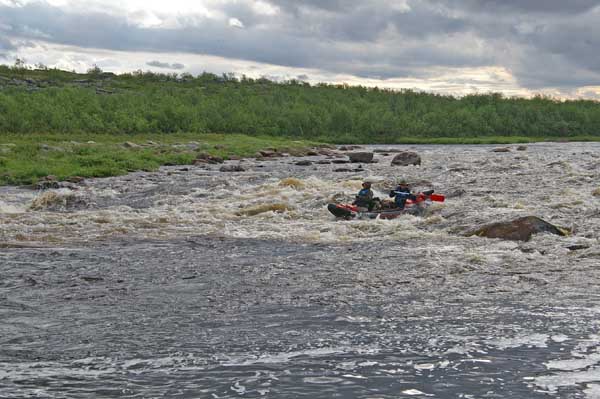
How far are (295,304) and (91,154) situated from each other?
34457 mm

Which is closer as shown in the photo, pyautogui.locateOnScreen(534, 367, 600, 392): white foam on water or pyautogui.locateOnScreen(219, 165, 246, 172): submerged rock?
pyautogui.locateOnScreen(534, 367, 600, 392): white foam on water

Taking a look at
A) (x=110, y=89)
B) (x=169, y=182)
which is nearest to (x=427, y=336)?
(x=169, y=182)

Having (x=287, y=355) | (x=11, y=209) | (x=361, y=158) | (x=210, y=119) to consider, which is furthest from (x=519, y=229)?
(x=210, y=119)

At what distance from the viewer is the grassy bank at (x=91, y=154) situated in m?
33.4

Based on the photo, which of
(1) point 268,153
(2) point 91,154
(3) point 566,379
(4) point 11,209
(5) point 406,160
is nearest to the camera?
(3) point 566,379

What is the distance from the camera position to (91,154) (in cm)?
4247

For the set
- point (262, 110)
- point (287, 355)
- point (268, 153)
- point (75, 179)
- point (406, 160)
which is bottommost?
point (75, 179)

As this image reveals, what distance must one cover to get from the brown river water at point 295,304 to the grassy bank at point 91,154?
39.4ft

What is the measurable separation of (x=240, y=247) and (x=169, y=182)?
1613cm

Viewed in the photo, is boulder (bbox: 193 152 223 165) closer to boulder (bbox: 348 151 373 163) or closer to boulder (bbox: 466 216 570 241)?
boulder (bbox: 348 151 373 163)

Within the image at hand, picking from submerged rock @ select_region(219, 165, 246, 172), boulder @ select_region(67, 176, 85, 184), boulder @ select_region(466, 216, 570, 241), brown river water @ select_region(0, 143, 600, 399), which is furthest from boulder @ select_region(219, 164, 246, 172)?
boulder @ select_region(466, 216, 570, 241)

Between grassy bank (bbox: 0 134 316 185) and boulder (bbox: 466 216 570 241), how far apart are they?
21.8 m

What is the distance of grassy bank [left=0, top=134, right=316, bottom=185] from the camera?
3341 centimetres

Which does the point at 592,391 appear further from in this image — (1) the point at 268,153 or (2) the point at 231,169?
(1) the point at 268,153
